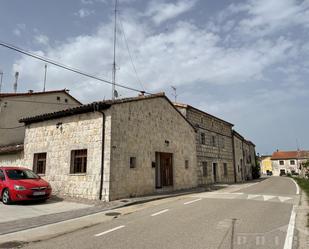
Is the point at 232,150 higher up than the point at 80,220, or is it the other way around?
the point at 232,150

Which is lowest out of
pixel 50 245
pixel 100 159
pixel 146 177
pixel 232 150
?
pixel 50 245

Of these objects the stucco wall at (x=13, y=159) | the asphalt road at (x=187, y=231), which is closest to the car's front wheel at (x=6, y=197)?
the asphalt road at (x=187, y=231)

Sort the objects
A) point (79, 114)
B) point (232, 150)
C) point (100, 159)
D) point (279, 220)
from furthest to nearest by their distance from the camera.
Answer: point (232, 150), point (79, 114), point (100, 159), point (279, 220)

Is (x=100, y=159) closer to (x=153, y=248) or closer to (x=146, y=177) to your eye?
(x=146, y=177)

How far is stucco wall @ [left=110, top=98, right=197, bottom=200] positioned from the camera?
13.0m

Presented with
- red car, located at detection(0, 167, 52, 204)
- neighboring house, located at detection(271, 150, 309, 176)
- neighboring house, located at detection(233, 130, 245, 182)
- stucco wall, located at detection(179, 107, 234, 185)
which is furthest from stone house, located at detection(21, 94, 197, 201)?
neighboring house, located at detection(271, 150, 309, 176)

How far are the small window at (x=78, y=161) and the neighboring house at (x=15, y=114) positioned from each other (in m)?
5.26

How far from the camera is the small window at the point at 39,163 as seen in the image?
51.6ft

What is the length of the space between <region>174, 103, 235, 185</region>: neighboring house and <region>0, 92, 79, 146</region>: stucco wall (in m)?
11.4

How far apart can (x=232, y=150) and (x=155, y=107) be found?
1904 centimetres

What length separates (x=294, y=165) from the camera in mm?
79750

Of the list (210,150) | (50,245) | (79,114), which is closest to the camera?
(50,245)

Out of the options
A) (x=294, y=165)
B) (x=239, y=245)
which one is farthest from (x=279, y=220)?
(x=294, y=165)

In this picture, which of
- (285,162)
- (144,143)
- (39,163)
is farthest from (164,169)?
(285,162)
